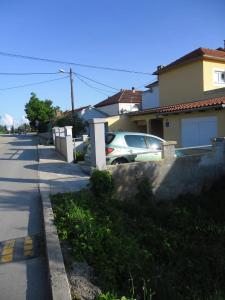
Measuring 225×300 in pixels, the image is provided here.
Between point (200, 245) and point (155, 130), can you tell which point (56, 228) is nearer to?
point (200, 245)

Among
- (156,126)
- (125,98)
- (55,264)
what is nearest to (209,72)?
(156,126)

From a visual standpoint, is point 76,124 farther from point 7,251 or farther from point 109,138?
point 7,251

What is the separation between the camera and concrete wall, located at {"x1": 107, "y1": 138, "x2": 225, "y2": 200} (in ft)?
30.2

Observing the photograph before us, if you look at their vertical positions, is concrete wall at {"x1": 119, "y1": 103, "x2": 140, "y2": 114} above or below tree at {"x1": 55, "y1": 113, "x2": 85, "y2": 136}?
above

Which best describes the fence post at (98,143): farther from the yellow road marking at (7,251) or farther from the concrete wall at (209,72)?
the concrete wall at (209,72)

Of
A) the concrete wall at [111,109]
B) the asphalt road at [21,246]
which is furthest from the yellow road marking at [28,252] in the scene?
the concrete wall at [111,109]

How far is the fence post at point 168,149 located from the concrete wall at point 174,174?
0.26 ft

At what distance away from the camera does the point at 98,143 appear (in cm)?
914

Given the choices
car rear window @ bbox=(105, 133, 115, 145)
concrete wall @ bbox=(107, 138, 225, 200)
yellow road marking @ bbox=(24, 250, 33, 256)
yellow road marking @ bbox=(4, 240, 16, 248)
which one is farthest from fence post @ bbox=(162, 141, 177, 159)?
yellow road marking @ bbox=(24, 250, 33, 256)

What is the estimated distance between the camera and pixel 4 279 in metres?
4.13

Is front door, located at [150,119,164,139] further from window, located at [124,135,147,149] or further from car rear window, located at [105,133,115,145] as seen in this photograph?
car rear window, located at [105,133,115,145]

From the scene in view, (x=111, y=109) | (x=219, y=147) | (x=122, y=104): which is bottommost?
(x=219, y=147)

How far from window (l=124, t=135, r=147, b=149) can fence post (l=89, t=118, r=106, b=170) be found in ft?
6.14

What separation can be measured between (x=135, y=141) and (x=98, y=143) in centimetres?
226
